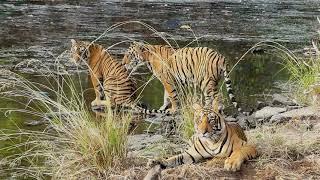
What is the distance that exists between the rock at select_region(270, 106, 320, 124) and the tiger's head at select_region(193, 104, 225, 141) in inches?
86.1

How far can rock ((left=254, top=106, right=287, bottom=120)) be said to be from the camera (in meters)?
9.36

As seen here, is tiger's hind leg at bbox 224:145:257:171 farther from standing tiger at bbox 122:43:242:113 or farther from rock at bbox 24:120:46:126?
standing tiger at bbox 122:43:242:113

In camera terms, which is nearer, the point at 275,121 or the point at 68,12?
the point at 275,121

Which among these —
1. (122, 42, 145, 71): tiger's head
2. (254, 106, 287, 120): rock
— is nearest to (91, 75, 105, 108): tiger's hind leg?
(122, 42, 145, 71): tiger's head

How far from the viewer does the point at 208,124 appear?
597 cm

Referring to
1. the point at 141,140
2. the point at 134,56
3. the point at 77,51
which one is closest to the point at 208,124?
the point at 141,140

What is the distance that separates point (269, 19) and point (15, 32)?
7413mm

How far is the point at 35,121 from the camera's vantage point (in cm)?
901

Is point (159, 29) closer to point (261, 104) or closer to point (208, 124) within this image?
point (261, 104)

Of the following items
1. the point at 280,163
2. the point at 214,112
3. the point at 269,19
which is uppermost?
the point at 214,112

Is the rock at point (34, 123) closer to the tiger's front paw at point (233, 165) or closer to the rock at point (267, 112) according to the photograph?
the rock at point (267, 112)

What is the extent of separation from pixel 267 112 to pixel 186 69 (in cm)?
132

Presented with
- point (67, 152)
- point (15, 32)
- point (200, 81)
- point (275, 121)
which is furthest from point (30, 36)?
point (67, 152)

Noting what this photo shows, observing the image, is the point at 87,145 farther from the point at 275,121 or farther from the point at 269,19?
the point at 269,19
